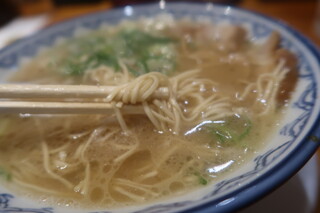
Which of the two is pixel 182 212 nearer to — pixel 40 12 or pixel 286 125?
pixel 286 125

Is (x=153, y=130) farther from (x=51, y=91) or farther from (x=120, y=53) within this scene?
(x=120, y=53)

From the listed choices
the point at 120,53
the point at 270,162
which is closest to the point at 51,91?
the point at 120,53

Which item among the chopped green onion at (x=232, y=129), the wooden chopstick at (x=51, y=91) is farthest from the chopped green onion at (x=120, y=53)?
the chopped green onion at (x=232, y=129)

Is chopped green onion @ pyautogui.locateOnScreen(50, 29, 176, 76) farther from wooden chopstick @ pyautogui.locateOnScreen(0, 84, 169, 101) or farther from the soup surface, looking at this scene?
wooden chopstick @ pyautogui.locateOnScreen(0, 84, 169, 101)

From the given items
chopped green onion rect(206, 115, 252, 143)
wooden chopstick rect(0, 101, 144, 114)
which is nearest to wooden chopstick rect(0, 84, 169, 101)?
wooden chopstick rect(0, 101, 144, 114)

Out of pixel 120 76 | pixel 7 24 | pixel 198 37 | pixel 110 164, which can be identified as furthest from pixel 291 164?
pixel 7 24
